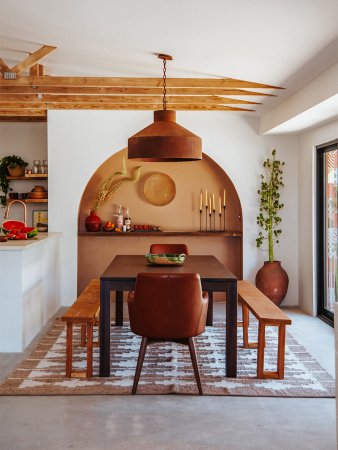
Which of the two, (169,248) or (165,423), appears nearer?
(165,423)

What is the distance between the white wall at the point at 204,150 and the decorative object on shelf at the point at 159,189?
2.28ft

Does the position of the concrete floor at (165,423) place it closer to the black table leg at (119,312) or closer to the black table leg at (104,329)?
the black table leg at (104,329)

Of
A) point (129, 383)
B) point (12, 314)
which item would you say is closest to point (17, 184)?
point (12, 314)

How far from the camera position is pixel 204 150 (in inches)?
301

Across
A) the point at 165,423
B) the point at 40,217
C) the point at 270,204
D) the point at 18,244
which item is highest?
the point at 270,204

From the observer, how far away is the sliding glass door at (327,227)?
21.4ft

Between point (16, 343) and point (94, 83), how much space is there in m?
2.60

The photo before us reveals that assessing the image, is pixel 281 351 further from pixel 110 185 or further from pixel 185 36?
pixel 110 185

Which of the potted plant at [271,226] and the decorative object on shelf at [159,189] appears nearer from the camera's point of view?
the potted plant at [271,226]

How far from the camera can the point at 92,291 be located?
18.6 ft

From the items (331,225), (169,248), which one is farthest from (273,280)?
(169,248)

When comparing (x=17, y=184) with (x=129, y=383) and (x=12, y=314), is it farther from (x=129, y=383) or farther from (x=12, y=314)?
(x=129, y=383)

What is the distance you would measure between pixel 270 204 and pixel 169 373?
11.2ft

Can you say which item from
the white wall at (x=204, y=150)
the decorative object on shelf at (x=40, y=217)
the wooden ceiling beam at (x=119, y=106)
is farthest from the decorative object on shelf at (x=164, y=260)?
the decorative object on shelf at (x=40, y=217)
